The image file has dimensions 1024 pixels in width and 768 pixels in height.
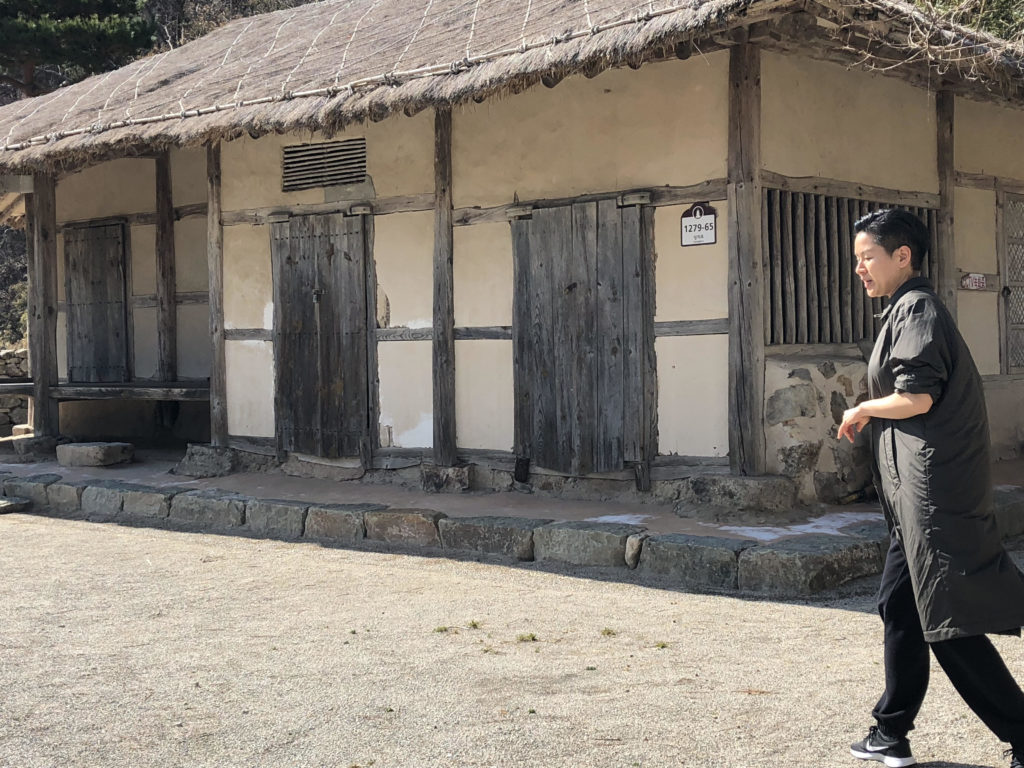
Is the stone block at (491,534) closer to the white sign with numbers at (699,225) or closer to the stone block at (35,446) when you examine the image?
the white sign with numbers at (699,225)

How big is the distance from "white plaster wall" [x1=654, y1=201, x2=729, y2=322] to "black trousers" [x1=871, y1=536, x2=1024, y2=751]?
408 cm

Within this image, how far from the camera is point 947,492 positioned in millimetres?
3209

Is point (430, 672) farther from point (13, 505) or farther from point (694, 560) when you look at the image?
point (13, 505)

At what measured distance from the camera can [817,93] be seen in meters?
7.74

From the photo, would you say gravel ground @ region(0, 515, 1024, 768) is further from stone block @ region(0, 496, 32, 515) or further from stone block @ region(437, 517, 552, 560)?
stone block @ region(0, 496, 32, 515)

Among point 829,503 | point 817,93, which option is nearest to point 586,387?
point 829,503

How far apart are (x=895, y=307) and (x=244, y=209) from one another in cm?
751

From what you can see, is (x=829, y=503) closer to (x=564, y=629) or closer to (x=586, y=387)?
(x=586, y=387)

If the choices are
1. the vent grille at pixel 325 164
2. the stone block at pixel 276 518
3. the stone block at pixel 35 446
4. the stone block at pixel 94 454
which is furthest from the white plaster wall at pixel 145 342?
the stone block at pixel 276 518

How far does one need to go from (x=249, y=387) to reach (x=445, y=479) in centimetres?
240

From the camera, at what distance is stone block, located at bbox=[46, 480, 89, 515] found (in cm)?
943

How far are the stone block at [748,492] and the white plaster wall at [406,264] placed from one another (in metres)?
2.74

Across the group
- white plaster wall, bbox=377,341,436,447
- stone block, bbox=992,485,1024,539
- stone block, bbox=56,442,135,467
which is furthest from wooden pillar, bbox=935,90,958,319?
stone block, bbox=56,442,135,467

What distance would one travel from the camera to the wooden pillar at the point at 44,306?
11555 millimetres
